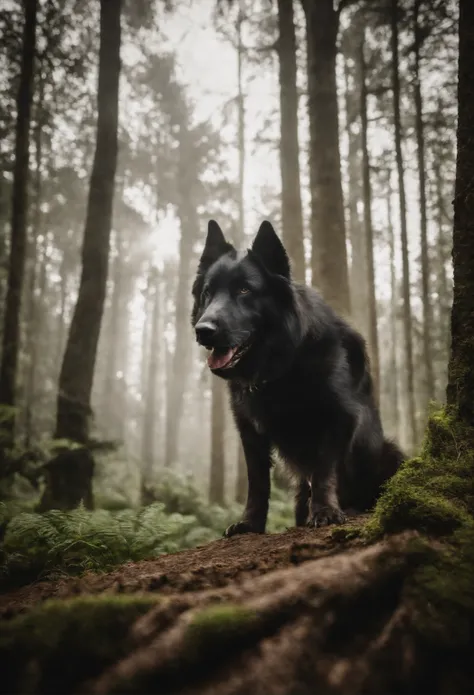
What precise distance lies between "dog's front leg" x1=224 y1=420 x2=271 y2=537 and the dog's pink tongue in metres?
0.78

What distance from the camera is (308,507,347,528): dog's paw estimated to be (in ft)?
10.8

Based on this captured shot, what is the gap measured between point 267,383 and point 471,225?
2.03 metres

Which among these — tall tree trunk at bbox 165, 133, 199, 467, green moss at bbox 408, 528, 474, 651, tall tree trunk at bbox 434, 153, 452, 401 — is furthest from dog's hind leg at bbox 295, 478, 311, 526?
tall tree trunk at bbox 165, 133, 199, 467

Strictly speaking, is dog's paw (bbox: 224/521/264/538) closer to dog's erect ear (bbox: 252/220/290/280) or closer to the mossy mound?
the mossy mound

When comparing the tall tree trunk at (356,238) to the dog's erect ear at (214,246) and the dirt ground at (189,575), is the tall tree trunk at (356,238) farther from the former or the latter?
the dirt ground at (189,575)

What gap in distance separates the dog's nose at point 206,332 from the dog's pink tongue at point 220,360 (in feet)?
0.77

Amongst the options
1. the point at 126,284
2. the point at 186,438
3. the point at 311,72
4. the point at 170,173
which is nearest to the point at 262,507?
the point at 311,72

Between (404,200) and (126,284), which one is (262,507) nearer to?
(404,200)

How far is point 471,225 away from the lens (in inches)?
112

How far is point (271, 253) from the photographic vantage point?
4.08 m

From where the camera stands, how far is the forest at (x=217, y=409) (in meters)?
1.37

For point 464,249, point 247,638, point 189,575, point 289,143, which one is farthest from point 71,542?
point 289,143

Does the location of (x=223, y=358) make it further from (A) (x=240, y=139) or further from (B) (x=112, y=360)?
(B) (x=112, y=360)

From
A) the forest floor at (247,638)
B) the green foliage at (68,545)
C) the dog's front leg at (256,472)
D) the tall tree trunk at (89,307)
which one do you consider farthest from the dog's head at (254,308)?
the tall tree trunk at (89,307)
